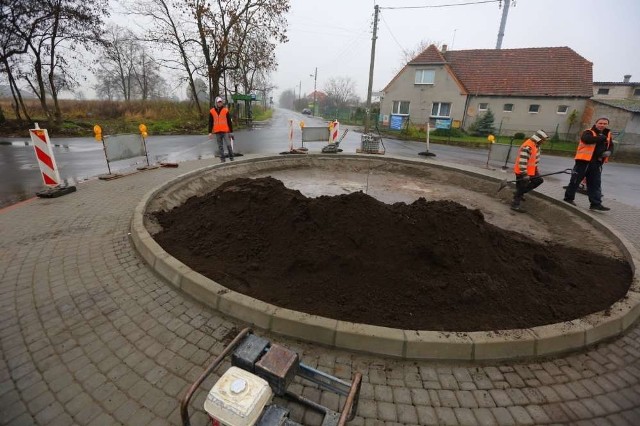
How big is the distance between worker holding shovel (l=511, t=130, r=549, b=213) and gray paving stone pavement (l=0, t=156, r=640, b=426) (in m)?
4.77

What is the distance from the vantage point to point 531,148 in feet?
22.9

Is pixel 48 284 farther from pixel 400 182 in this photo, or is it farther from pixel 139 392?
pixel 400 182

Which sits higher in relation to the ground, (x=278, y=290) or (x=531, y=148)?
(x=531, y=148)

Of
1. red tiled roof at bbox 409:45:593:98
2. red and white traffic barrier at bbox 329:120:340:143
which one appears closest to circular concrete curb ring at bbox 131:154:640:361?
red and white traffic barrier at bbox 329:120:340:143

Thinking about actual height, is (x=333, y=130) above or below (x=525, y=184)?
above

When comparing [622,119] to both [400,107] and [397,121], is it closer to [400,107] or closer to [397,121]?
[397,121]

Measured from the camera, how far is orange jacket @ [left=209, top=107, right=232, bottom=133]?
32.2 feet

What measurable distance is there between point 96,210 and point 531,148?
948 centimetres

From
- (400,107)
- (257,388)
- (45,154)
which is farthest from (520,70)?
(257,388)

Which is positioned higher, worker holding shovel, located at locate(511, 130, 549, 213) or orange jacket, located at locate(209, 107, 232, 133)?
orange jacket, located at locate(209, 107, 232, 133)

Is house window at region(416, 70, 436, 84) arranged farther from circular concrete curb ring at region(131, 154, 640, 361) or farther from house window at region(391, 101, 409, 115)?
circular concrete curb ring at region(131, 154, 640, 361)

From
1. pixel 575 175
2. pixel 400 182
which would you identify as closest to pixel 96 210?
pixel 400 182

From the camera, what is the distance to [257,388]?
5.35ft

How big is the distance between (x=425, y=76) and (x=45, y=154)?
98.3 ft
